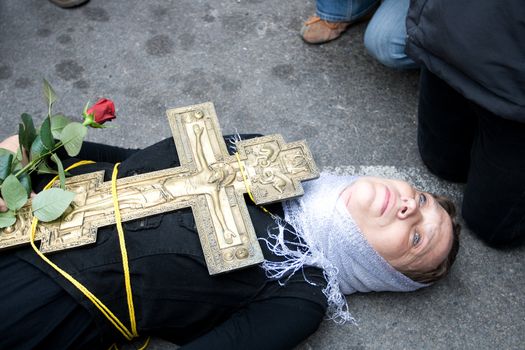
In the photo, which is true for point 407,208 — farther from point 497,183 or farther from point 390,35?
point 390,35

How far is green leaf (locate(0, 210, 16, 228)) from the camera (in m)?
1.53

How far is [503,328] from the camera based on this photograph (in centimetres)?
195

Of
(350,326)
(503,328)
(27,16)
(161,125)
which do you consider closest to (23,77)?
(27,16)

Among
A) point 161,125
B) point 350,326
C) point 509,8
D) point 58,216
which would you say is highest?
point 509,8

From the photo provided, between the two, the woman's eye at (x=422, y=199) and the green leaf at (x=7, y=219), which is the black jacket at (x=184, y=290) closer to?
the green leaf at (x=7, y=219)

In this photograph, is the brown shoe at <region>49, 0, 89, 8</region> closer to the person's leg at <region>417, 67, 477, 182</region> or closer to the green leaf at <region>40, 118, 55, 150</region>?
the green leaf at <region>40, 118, 55, 150</region>

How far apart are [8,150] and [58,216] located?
1.02ft

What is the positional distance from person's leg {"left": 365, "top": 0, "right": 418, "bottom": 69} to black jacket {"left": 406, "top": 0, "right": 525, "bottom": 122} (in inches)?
20.5

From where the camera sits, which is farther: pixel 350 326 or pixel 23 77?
pixel 23 77

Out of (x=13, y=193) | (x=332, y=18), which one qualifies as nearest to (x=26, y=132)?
(x=13, y=193)

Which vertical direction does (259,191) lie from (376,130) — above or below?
above

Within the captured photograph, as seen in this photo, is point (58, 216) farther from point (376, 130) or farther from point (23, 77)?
point (376, 130)

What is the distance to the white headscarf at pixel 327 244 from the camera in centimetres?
168

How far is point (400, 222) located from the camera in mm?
1707
